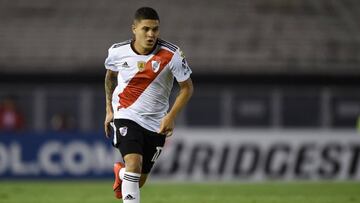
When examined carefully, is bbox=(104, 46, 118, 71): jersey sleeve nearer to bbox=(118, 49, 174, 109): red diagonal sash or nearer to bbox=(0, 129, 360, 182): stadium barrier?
bbox=(118, 49, 174, 109): red diagonal sash

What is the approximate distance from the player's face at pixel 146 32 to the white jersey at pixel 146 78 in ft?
0.51

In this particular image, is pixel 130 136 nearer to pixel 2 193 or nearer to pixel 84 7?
pixel 2 193

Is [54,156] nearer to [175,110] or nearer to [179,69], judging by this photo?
[179,69]

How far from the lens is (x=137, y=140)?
37.1 ft

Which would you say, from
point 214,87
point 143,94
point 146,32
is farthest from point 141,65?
point 214,87

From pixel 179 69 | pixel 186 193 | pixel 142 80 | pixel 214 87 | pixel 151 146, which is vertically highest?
pixel 179 69

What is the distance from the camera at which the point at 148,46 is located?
36.8 feet

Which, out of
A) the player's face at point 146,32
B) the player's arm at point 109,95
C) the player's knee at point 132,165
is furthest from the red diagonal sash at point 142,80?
the player's knee at point 132,165

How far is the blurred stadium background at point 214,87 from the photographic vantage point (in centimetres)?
2442

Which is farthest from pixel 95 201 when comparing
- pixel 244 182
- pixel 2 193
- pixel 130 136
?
pixel 244 182

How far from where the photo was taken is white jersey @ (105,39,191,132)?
37.1 ft

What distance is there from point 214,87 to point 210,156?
23.8 ft

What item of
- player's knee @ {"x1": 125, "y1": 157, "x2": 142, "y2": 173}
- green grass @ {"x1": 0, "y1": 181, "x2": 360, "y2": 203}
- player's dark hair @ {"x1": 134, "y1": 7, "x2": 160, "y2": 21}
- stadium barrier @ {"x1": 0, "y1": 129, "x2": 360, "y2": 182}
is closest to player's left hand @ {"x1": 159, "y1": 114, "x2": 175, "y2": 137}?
player's knee @ {"x1": 125, "y1": 157, "x2": 142, "y2": 173}

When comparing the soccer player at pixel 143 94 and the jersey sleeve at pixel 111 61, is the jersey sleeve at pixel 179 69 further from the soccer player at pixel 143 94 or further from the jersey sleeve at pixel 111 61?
the jersey sleeve at pixel 111 61
